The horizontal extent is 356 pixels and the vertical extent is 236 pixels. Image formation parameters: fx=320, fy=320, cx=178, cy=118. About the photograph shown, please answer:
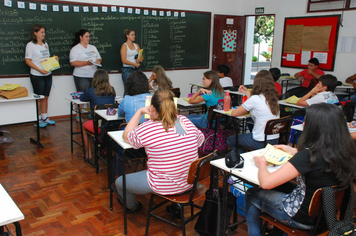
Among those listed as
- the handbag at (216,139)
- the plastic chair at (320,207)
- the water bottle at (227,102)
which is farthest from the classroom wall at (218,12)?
the plastic chair at (320,207)

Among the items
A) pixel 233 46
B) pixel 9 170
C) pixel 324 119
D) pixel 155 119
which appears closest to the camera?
pixel 324 119

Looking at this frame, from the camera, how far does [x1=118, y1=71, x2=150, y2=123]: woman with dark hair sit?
314 cm

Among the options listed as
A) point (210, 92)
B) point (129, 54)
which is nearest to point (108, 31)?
point (129, 54)

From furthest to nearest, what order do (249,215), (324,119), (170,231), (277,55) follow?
(277,55), (170,231), (249,215), (324,119)

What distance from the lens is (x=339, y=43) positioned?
6.47 meters

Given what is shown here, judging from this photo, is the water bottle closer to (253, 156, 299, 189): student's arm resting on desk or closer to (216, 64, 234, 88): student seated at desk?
(216, 64, 234, 88): student seated at desk

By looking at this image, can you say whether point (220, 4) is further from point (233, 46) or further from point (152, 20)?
point (152, 20)

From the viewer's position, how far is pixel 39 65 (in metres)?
5.45

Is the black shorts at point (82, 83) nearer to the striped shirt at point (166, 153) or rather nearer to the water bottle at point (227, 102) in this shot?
the water bottle at point (227, 102)

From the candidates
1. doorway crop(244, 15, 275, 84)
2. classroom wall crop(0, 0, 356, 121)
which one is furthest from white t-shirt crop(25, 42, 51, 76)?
doorway crop(244, 15, 275, 84)

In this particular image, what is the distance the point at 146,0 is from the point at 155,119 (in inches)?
205

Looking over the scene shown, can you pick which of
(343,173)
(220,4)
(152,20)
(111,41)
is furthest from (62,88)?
(343,173)

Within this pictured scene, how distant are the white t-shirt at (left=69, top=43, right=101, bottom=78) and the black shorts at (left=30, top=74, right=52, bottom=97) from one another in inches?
20.3

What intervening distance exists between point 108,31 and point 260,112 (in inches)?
165
